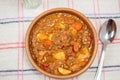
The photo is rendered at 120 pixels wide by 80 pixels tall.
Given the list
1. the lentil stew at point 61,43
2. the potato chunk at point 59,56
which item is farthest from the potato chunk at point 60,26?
the potato chunk at point 59,56

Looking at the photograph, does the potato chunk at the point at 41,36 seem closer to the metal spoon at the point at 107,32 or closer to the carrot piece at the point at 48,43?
the carrot piece at the point at 48,43

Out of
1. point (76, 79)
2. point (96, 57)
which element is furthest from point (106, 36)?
point (76, 79)

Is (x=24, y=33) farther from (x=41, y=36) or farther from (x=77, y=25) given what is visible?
(x=77, y=25)

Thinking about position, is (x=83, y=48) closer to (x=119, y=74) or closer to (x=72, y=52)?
(x=72, y=52)

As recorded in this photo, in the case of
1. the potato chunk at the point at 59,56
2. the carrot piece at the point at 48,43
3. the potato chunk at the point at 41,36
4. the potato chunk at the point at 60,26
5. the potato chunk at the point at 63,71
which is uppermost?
the potato chunk at the point at 60,26

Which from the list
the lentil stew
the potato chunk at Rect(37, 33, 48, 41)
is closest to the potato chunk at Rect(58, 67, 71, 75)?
the lentil stew

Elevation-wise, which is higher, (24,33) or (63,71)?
(24,33)

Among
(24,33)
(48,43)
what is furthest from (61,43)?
(24,33)

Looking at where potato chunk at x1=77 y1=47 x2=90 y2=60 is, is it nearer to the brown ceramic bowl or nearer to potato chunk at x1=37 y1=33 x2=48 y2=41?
the brown ceramic bowl
